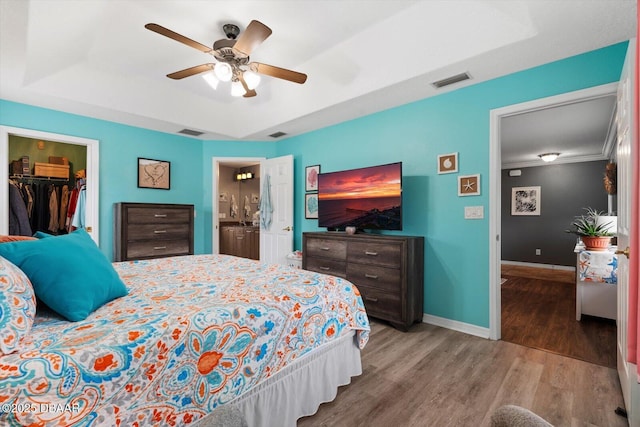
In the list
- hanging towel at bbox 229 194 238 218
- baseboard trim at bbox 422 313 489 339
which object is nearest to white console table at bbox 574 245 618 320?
baseboard trim at bbox 422 313 489 339

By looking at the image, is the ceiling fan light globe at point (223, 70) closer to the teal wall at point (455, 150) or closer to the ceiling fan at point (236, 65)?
the ceiling fan at point (236, 65)

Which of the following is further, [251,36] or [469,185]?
[469,185]

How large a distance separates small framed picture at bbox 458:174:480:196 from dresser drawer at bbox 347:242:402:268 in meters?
0.83

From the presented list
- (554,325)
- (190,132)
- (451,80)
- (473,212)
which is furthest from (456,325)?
(190,132)

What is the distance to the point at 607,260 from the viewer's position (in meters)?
2.89

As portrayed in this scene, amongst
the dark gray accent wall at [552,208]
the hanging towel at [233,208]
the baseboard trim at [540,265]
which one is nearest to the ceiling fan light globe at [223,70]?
the hanging towel at [233,208]

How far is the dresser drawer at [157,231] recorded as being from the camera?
3.72 metres

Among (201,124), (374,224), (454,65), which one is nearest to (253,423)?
(374,224)

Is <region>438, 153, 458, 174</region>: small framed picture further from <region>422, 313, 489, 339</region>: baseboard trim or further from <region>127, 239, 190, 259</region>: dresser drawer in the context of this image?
<region>127, 239, 190, 259</region>: dresser drawer

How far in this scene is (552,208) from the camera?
625cm

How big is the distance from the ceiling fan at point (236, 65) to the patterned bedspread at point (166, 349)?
5.55ft

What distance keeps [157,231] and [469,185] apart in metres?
3.72

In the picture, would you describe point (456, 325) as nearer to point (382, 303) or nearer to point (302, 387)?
point (382, 303)

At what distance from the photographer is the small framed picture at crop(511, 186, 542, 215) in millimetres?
6430
